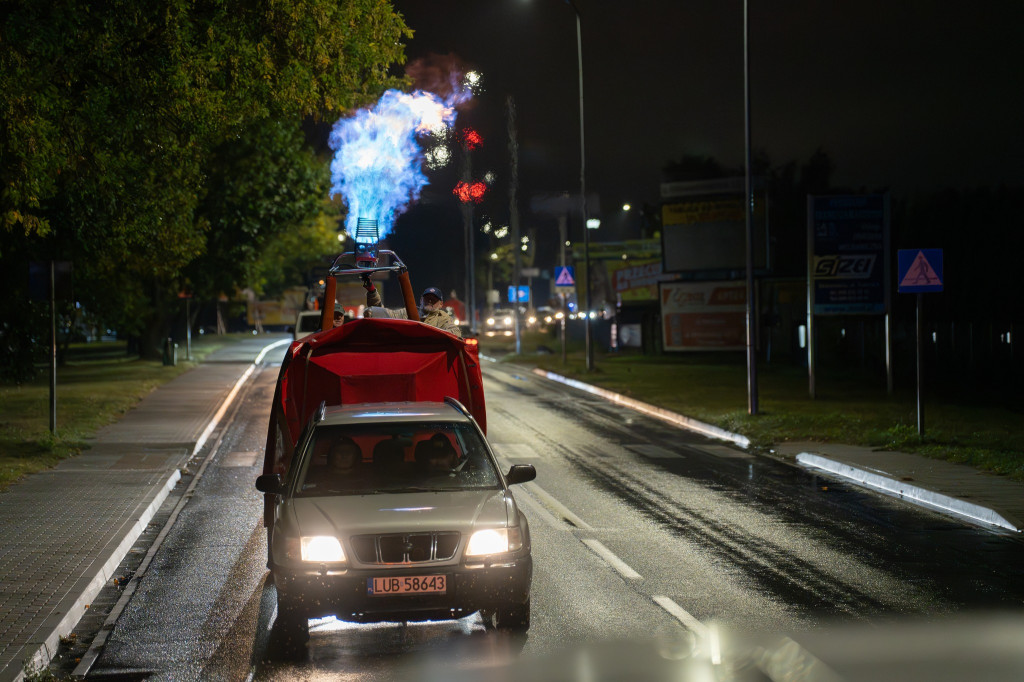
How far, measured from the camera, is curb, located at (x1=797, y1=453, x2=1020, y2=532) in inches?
453

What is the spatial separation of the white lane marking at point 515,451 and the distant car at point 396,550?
29.9 feet

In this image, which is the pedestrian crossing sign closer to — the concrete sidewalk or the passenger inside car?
the passenger inside car

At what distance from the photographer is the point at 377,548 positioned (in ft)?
21.7

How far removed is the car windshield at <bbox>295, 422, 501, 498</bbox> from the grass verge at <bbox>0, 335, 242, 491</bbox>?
7.40 meters

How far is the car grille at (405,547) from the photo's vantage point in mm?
6625

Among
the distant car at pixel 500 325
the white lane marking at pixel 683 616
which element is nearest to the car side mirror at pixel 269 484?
the white lane marking at pixel 683 616

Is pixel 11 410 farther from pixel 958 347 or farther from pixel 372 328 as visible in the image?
pixel 958 347

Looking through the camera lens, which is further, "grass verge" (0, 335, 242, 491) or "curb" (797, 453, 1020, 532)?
"grass verge" (0, 335, 242, 491)

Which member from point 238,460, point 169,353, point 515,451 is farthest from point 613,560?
point 169,353

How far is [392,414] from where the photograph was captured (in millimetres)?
7945

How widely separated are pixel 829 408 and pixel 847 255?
4.83 meters

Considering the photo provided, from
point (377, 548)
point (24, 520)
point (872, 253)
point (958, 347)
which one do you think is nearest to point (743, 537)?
point (377, 548)

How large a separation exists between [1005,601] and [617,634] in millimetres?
3087

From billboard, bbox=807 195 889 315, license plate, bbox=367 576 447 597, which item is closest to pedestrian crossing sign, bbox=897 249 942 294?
billboard, bbox=807 195 889 315
